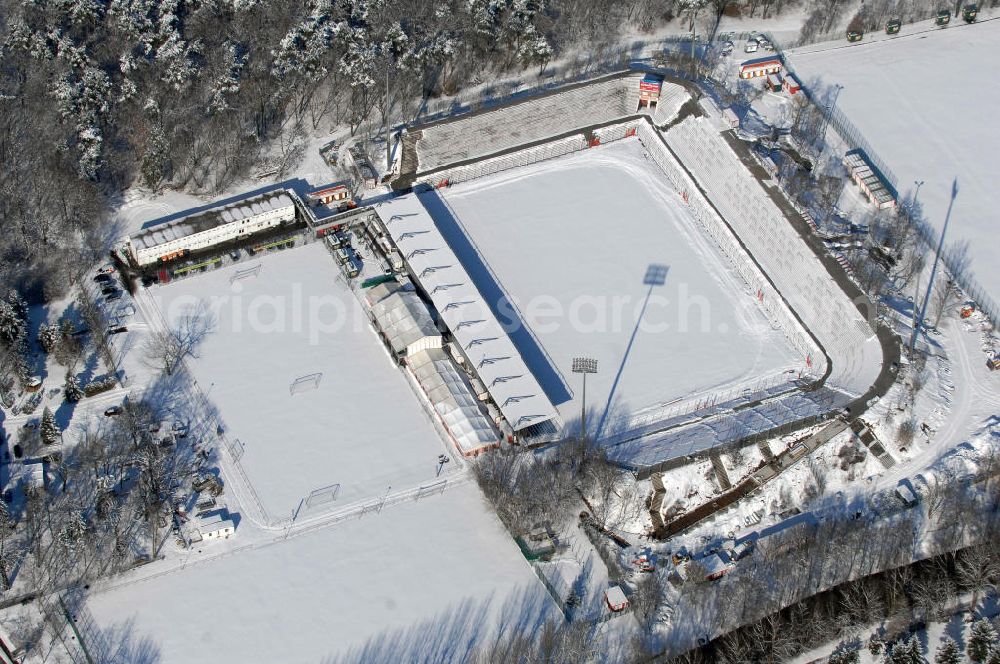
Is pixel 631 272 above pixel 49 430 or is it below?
below

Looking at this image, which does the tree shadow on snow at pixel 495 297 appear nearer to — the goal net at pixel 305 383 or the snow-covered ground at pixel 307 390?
the snow-covered ground at pixel 307 390

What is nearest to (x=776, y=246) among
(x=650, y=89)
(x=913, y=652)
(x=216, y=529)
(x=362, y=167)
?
(x=650, y=89)

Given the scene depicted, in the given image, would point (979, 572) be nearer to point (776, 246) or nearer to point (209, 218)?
point (776, 246)

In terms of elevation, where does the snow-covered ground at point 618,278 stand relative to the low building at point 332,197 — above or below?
below

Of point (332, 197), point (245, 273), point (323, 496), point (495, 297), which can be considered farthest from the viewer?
point (332, 197)

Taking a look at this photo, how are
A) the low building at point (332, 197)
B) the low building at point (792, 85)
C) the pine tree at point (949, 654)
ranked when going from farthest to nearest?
the low building at point (792, 85) < the low building at point (332, 197) < the pine tree at point (949, 654)

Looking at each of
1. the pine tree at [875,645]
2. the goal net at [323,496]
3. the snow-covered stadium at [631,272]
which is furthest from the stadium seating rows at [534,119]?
the pine tree at [875,645]
